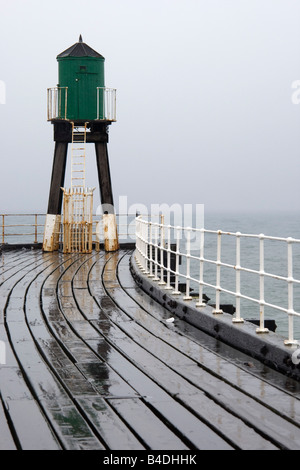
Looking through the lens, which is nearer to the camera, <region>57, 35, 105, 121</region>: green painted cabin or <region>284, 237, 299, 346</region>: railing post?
<region>284, 237, 299, 346</region>: railing post

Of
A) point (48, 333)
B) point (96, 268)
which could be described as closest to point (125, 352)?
point (48, 333)

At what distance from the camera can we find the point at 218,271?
974 centimetres

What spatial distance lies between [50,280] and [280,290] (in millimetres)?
29773

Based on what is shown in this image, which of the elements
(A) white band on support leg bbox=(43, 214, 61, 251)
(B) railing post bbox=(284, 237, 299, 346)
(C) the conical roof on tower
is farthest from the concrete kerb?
(C) the conical roof on tower

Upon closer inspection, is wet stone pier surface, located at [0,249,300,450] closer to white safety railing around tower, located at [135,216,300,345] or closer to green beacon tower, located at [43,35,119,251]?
white safety railing around tower, located at [135,216,300,345]

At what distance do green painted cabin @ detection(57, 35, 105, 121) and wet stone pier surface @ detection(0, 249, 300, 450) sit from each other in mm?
12624

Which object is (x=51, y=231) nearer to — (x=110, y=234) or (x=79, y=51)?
(x=110, y=234)

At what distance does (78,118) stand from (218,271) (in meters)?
14.4

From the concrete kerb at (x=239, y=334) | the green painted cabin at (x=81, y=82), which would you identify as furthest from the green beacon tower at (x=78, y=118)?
the concrete kerb at (x=239, y=334)

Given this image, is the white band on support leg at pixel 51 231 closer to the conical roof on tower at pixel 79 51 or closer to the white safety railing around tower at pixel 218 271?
the white safety railing around tower at pixel 218 271

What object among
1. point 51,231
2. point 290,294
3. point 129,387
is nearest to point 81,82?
point 51,231

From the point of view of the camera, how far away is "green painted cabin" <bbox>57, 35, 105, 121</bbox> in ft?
75.7

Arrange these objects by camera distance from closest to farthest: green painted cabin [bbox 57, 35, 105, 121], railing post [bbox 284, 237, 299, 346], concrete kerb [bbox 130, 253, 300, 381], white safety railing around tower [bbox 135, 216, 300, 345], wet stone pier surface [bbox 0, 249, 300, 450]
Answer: wet stone pier surface [bbox 0, 249, 300, 450]
railing post [bbox 284, 237, 299, 346]
concrete kerb [bbox 130, 253, 300, 381]
white safety railing around tower [bbox 135, 216, 300, 345]
green painted cabin [bbox 57, 35, 105, 121]

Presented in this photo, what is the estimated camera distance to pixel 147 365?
7.49 metres
